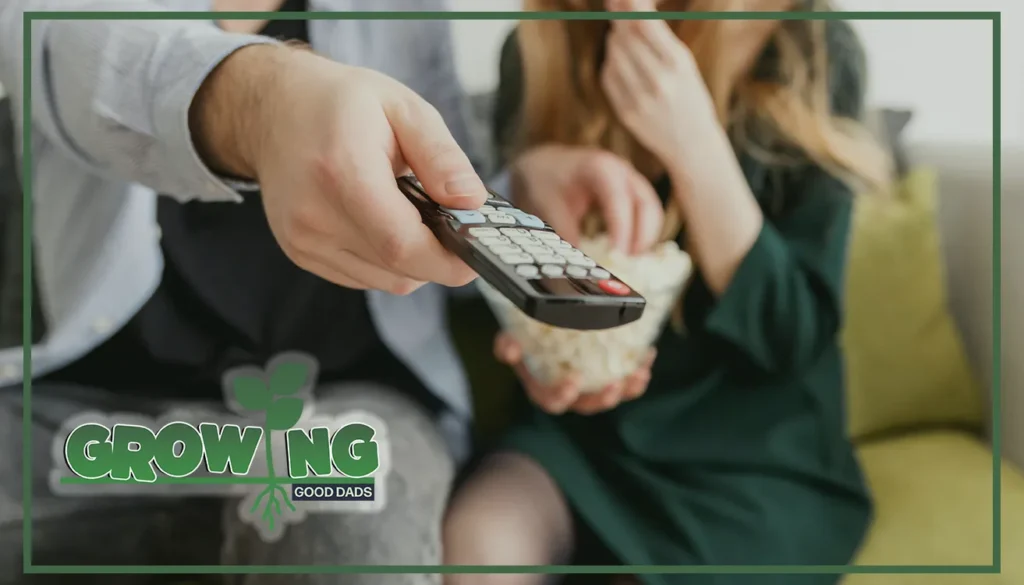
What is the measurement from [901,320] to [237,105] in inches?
16.2

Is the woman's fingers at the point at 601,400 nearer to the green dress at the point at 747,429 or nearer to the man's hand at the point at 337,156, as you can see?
the green dress at the point at 747,429

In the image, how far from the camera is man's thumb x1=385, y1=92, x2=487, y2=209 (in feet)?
1.28

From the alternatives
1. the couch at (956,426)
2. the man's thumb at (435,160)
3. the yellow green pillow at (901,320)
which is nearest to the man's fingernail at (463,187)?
the man's thumb at (435,160)

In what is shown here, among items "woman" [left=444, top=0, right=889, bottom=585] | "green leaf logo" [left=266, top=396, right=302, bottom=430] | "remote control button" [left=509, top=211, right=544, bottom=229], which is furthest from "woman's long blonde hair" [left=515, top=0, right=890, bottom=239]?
"green leaf logo" [left=266, top=396, right=302, bottom=430]

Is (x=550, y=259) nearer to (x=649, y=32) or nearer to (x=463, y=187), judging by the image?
(x=463, y=187)

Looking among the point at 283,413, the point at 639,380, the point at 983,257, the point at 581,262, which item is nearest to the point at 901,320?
the point at 983,257

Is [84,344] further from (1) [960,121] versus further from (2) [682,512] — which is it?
(1) [960,121]

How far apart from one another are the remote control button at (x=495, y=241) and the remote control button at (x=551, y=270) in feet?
0.08

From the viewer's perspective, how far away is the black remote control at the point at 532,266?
32cm

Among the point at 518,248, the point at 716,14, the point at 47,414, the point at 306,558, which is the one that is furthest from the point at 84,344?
the point at 716,14

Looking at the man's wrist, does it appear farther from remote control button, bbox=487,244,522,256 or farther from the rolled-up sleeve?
the rolled-up sleeve

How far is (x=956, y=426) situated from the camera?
533 millimetres

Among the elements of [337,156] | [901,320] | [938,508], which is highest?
[337,156]

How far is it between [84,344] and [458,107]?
27 cm
